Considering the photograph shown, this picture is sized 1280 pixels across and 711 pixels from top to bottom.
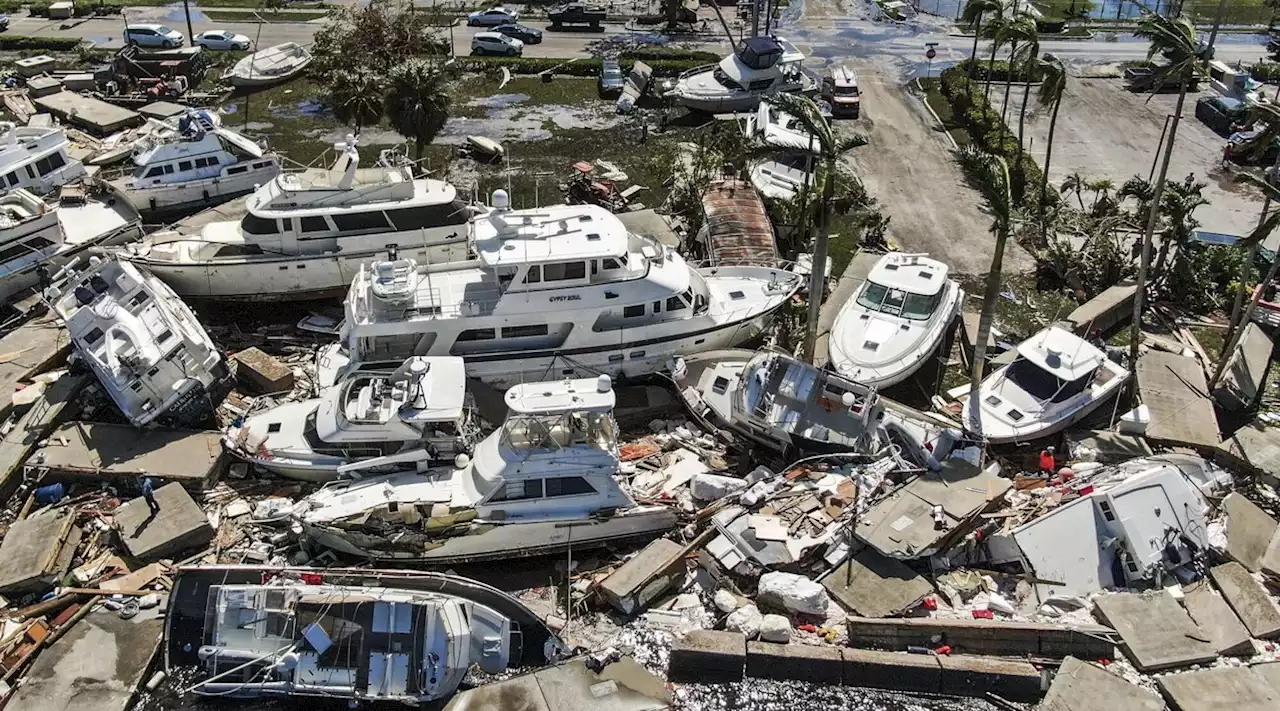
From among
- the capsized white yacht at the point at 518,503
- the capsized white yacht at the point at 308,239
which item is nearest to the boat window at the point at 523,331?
the capsized white yacht at the point at 518,503

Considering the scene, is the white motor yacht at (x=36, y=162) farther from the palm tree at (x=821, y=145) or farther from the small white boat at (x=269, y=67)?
the palm tree at (x=821, y=145)

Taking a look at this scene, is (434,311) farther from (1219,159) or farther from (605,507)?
(1219,159)

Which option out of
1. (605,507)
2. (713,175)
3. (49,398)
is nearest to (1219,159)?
(713,175)

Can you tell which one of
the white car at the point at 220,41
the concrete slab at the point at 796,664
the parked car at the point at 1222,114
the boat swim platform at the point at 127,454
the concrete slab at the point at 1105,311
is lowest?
the concrete slab at the point at 796,664

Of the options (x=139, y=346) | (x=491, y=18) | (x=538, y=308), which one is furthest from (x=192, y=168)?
(x=491, y=18)

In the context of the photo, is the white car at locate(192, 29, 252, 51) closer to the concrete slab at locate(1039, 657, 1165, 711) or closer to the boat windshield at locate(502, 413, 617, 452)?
the boat windshield at locate(502, 413, 617, 452)

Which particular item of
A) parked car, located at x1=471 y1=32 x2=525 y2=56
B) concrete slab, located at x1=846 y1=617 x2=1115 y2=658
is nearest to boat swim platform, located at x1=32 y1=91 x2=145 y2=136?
parked car, located at x1=471 y1=32 x2=525 y2=56

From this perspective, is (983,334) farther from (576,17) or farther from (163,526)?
(576,17)
